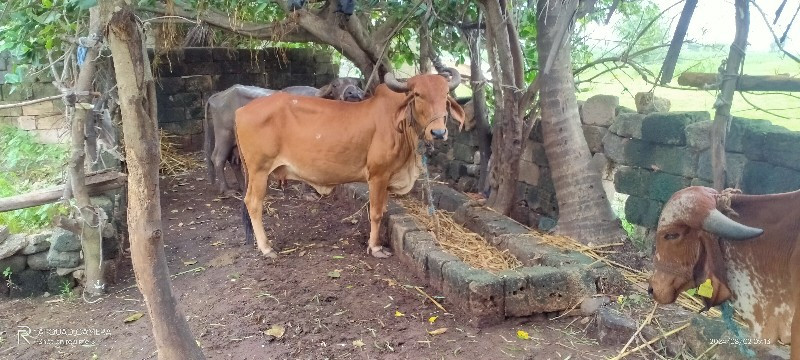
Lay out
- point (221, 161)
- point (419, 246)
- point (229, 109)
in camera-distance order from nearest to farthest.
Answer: point (419, 246), point (229, 109), point (221, 161)

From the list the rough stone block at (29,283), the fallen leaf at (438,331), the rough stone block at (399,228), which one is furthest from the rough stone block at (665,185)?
the rough stone block at (29,283)

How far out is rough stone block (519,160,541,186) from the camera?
249 inches

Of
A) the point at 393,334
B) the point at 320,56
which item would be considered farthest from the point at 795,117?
the point at 320,56

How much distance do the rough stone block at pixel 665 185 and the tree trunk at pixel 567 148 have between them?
42 centimetres

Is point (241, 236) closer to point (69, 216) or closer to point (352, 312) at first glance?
point (69, 216)

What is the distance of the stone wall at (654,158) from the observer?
3.88 m

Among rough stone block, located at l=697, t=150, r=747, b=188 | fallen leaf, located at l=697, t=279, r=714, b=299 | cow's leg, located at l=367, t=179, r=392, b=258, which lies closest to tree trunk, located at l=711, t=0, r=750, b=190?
rough stone block, located at l=697, t=150, r=747, b=188

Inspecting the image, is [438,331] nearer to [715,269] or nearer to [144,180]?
[715,269]

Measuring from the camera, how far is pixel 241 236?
19.6ft

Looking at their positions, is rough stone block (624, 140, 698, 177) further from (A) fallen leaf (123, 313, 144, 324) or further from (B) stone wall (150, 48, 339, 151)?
(B) stone wall (150, 48, 339, 151)

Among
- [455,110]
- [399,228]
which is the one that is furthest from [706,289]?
[399,228]

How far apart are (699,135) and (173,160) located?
718 centimetres

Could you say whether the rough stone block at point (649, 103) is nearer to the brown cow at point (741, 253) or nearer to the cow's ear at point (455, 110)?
the cow's ear at point (455, 110)

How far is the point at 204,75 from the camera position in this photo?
1023 cm
